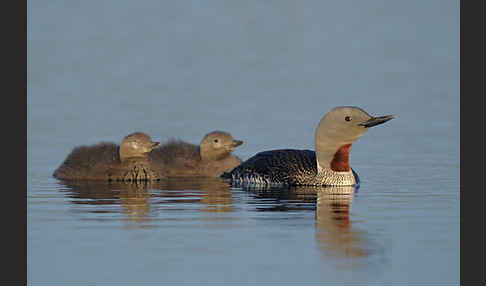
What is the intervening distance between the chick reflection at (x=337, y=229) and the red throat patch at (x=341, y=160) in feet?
2.55

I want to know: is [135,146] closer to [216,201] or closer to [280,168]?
[280,168]

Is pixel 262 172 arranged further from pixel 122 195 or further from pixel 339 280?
pixel 339 280

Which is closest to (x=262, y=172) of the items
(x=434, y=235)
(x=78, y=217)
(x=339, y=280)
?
(x=78, y=217)

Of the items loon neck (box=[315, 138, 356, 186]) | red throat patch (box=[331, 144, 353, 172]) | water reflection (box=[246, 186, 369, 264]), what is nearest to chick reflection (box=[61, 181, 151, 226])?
water reflection (box=[246, 186, 369, 264])

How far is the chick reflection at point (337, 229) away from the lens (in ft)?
23.9

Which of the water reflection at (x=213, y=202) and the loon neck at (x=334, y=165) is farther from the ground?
the loon neck at (x=334, y=165)

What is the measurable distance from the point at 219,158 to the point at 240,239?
5.60 m

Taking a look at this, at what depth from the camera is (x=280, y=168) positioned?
38.8 feet

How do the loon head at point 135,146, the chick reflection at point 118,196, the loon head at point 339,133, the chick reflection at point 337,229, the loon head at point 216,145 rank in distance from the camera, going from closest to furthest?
the chick reflection at point 337,229, the chick reflection at point 118,196, the loon head at point 339,133, the loon head at point 135,146, the loon head at point 216,145

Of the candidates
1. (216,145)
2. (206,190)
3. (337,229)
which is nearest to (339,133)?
(206,190)

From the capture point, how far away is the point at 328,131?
1138 centimetres

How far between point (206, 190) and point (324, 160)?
1.39m

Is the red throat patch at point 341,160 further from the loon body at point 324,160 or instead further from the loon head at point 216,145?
the loon head at point 216,145

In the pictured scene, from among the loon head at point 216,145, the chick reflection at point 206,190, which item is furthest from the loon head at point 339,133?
the loon head at point 216,145
